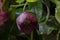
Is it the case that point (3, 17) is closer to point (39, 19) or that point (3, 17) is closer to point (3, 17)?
point (3, 17)

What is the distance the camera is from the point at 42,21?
530 millimetres

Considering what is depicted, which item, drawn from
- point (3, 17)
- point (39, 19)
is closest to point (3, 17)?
point (3, 17)

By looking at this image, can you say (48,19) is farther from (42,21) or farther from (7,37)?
(7,37)

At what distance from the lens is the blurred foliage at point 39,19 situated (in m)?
0.52

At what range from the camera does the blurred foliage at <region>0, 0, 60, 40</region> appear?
0.52m

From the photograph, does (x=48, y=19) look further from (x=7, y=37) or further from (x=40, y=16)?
(x=7, y=37)

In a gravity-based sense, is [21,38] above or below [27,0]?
below

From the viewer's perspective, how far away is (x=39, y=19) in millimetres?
526

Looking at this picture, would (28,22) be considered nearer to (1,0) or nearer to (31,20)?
(31,20)

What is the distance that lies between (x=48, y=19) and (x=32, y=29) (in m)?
0.06

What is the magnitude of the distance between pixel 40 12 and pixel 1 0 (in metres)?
0.12

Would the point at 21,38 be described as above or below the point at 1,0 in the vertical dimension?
below

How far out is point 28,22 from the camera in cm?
49

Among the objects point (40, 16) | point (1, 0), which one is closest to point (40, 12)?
point (40, 16)
